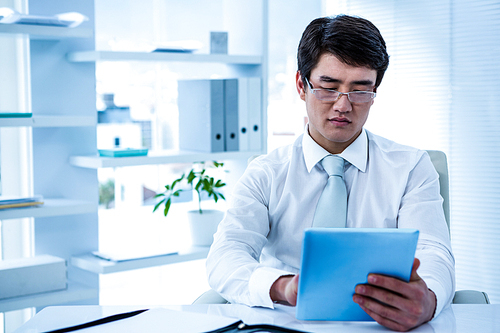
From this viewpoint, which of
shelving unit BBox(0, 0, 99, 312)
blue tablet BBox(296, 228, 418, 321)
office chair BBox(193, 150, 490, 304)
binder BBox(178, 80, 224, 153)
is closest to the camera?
blue tablet BBox(296, 228, 418, 321)

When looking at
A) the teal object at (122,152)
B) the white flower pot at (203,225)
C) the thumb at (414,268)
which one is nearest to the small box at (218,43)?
the teal object at (122,152)

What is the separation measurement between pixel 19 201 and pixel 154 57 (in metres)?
0.82

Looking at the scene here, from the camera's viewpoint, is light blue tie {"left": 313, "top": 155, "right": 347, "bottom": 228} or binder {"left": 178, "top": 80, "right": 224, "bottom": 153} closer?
light blue tie {"left": 313, "top": 155, "right": 347, "bottom": 228}

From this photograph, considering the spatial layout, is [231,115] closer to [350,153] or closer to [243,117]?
[243,117]

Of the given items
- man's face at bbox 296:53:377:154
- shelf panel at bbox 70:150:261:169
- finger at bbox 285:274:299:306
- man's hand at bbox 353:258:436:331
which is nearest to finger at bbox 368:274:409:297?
man's hand at bbox 353:258:436:331

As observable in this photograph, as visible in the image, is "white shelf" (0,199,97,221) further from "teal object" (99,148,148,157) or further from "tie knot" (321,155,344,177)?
"tie knot" (321,155,344,177)

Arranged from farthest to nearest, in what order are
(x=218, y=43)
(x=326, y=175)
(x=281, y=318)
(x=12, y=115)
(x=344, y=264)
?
(x=218, y=43), (x=12, y=115), (x=326, y=175), (x=281, y=318), (x=344, y=264)

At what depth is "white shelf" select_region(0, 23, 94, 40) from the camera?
1904mm

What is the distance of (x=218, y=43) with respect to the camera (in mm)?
2533

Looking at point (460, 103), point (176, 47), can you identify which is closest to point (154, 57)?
point (176, 47)

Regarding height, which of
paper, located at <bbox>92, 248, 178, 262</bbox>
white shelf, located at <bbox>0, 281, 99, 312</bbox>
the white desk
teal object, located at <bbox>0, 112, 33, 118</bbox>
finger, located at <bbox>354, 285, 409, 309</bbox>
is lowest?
white shelf, located at <bbox>0, 281, 99, 312</bbox>

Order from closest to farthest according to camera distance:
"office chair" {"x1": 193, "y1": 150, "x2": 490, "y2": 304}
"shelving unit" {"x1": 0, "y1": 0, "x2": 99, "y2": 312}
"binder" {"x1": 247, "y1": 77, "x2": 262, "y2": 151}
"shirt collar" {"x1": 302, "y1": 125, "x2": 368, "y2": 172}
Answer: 1. "office chair" {"x1": 193, "y1": 150, "x2": 490, "y2": 304}
2. "shirt collar" {"x1": 302, "y1": 125, "x2": 368, "y2": 172}
3. "shelving unit" {"x1": 0, "y1": 0, "x2": 99, "y2": 312}
4. "binder" {"x1": 247, "y1": 77, "x2": 262, "y2": 151}

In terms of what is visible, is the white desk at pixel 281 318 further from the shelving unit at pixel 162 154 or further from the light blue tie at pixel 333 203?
the shelving unit at pixel 162 154

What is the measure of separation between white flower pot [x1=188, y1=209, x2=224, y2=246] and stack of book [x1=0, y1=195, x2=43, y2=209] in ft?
2.35
